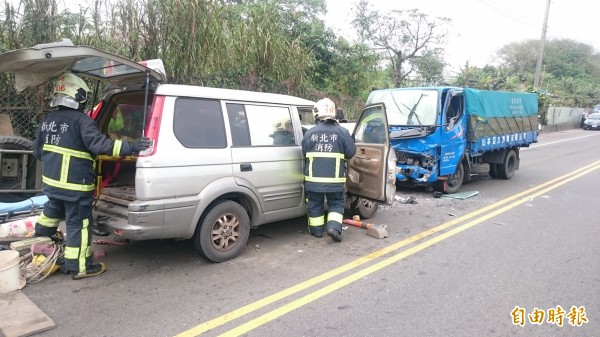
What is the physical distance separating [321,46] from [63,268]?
1147cm

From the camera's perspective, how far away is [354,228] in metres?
5.81

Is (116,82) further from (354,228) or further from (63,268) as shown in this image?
(354,228)

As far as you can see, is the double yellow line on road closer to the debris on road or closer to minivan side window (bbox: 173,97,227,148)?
the debris on road

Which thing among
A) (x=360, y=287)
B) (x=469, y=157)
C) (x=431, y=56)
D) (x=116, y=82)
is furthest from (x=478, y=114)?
(x=431, y=56)

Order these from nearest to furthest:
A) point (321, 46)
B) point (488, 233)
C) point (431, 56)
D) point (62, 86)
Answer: point (62, 86)
point (488, 233)
point (321, 46)
point (431, 56)

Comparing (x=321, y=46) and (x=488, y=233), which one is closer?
(x=488, y=233)

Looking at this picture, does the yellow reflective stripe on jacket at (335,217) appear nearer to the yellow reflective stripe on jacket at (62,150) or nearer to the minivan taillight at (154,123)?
the minivan taillight at (154,123)

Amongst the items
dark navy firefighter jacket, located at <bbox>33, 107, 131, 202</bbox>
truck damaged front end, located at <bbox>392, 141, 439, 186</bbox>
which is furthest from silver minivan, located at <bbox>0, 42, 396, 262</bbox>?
truck damaged front end, located at <bbox>392, 141, 439, 186</bbox>

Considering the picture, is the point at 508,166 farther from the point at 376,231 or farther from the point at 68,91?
the point at 68,91

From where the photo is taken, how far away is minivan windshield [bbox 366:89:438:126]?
8070mm

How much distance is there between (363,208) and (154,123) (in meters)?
3.43

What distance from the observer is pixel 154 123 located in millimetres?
3877

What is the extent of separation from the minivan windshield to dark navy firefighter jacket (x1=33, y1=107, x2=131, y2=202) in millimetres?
5315

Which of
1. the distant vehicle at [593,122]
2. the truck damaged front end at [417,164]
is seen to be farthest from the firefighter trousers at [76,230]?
the distant vehicle at [593,122]
